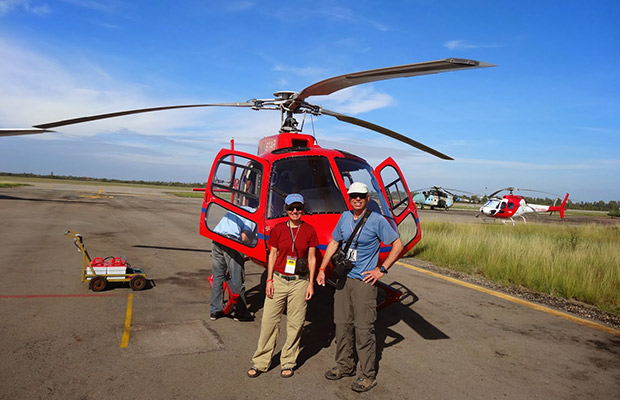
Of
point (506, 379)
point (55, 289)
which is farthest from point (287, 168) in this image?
point (55, 289)

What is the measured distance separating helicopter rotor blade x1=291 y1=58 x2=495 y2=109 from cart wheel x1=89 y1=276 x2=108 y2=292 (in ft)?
16.7

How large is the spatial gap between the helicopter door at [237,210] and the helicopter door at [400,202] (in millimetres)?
2027

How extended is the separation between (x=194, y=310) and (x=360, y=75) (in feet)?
15.1

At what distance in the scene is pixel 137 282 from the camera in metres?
7.40

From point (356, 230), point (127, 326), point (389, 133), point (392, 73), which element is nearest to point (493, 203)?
point (389, 133)

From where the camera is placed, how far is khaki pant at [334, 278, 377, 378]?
4133 millimetres

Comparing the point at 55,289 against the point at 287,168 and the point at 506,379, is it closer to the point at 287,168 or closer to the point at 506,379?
the point at 287,168

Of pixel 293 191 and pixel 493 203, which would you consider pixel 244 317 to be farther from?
pixel 493 203

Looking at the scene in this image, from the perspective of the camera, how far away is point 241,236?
5539mm

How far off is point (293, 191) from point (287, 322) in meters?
1.93

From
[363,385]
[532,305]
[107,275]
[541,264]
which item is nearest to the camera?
[363,385]

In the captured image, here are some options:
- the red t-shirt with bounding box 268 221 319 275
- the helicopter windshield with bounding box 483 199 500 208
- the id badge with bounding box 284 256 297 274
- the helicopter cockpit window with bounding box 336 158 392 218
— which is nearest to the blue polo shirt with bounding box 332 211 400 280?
the red t-shirt with bounding box 268 221 319 275

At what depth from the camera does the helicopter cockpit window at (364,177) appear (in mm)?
5786

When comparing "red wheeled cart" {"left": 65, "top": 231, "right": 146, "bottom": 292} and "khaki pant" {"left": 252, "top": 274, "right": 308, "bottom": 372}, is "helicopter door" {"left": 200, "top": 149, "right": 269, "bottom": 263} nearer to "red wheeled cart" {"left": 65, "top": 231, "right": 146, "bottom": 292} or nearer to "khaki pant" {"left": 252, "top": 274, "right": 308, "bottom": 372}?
"khaki pant" {"left": 252, "top": 274, "right": 308, "bottom": 372}
